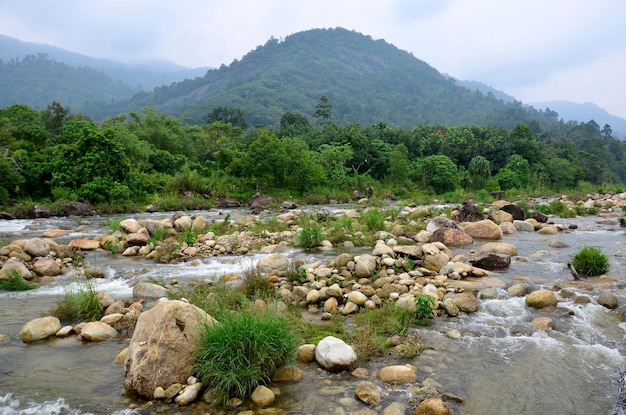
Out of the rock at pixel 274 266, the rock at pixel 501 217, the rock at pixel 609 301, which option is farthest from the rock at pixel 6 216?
the rock at pixel 609 301

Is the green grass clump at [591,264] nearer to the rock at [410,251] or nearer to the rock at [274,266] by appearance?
the rock at [410,251]

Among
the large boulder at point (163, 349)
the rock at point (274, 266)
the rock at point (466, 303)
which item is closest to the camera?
the large boulder at point (163, 349)

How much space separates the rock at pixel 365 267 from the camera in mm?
8203

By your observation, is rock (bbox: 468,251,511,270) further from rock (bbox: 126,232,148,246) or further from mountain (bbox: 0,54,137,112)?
mountain (bbox: 0,54,137,112)

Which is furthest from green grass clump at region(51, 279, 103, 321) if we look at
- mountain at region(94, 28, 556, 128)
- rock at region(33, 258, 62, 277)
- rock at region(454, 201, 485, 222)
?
mountain at region(94, 28, 556, 128)

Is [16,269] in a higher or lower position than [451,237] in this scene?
lower

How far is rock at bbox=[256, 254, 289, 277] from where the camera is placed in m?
8.51

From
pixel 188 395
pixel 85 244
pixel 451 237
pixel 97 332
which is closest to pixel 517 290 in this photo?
pixel 451 237

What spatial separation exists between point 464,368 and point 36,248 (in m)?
10.4

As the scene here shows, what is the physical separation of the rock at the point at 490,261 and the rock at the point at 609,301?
2.52m

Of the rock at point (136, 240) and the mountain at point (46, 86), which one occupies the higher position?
the mountain at point (46, 86)

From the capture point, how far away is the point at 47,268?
924cm

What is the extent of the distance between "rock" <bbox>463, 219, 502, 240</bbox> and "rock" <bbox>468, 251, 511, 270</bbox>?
351cm

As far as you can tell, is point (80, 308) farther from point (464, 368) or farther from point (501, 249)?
point (501, 249)
